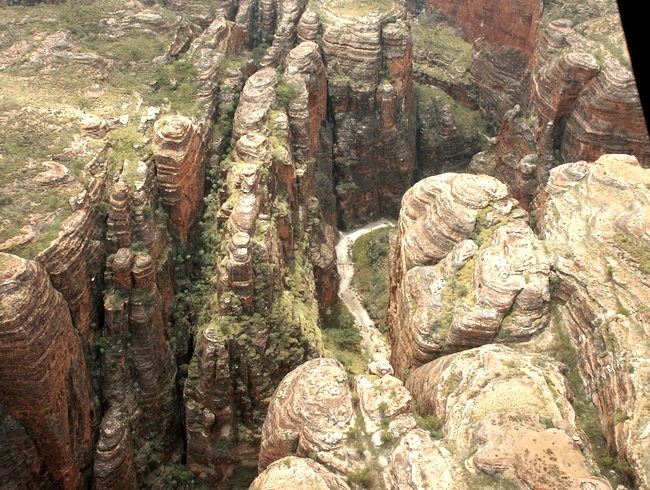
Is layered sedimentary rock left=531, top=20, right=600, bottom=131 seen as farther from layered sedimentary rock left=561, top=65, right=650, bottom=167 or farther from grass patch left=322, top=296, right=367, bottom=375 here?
grass patch left=322, top=296, right=367, bottom=375

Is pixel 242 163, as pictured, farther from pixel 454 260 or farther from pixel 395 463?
pixel 395 463

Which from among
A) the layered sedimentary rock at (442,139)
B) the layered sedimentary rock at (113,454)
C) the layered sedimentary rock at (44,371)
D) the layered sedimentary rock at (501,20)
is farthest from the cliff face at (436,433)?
the layered sedimentary rock at (501,20)

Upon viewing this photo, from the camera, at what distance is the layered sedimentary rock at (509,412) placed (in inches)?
806

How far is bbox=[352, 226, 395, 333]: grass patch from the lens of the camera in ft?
142

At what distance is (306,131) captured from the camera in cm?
4200

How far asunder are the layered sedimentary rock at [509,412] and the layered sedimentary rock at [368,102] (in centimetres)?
2489

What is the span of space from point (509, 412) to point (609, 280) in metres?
8.00

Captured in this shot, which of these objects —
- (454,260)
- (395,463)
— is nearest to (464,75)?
(454,260)

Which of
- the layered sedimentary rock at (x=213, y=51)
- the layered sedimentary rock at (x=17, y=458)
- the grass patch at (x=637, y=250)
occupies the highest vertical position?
the grass patch at (x=637, y=250)

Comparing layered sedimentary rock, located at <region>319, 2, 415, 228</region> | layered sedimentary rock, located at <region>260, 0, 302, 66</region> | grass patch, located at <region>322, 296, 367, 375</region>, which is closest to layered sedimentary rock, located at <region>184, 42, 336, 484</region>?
grass patch, located at <region>322, 296, 367, 375</region>

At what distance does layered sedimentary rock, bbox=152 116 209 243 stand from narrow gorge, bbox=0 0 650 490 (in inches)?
5.3

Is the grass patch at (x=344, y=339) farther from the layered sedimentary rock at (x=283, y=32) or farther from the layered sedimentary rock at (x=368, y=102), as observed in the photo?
the layered sedimentary rock at (x=283, y=32)

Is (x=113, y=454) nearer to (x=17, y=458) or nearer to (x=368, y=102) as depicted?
(x=17, y=458)

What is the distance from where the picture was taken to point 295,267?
37688 mm
